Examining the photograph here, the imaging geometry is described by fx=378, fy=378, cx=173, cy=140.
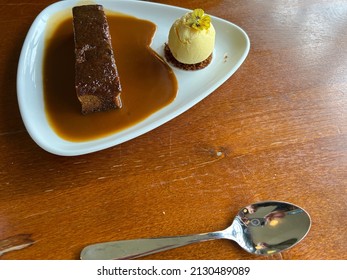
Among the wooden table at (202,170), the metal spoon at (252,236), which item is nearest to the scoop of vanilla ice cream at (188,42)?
the wooden table at (202,170)

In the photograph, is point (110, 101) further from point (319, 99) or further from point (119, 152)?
point (319, 99)

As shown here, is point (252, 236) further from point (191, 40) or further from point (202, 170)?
point (191, 40)

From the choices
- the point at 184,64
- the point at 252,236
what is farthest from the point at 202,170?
the point at 184,64

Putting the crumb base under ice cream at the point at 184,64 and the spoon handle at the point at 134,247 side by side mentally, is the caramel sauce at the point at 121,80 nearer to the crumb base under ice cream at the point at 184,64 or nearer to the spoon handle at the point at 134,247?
the crumb base under ice cream at the point at 184,64

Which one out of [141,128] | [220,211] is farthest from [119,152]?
[220,211]

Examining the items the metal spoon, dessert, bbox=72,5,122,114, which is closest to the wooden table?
the metal spoon

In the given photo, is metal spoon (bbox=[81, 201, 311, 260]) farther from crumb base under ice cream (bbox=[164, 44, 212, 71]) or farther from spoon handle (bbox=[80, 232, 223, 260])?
crumb base under ice cream (bbox=[164, 44, 212, 71])
